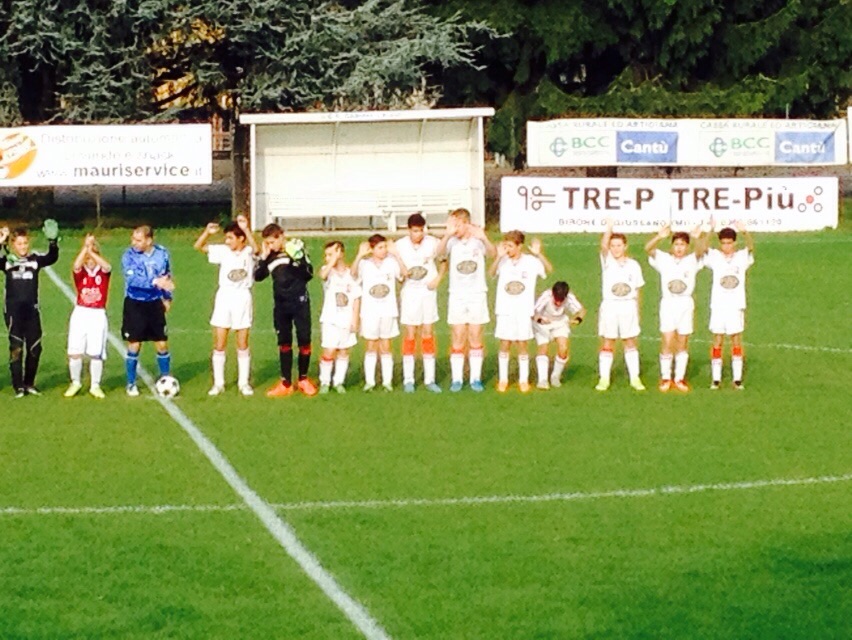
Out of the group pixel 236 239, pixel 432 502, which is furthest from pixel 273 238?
pixel 432 502

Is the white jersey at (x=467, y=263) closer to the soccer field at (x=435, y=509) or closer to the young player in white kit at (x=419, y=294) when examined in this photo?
the young player in white kit at (x=419, y=294)

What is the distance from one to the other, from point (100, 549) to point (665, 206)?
970 inches

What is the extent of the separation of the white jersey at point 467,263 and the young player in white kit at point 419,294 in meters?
0.16

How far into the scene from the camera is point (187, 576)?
427 inches

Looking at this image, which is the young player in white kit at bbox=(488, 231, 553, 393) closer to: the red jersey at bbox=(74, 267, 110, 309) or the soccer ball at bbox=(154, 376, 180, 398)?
the soccer ball at bbox=(154, 376, 180, 398)

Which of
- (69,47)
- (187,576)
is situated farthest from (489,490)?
(69,47)

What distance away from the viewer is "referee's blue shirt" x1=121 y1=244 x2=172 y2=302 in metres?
17.6

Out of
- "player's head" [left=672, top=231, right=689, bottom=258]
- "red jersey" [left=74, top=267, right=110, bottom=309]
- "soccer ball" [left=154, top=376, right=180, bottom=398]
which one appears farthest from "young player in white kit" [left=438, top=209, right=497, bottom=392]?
"red jersey" [left=74, top=267, right=110, bottom=309]

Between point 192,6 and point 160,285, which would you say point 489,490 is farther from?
point 192,6

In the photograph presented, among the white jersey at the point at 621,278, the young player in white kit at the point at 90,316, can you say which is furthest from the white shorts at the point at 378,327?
the young player in white kit at the point at 90,316

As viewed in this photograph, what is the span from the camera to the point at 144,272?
17594 millimetres

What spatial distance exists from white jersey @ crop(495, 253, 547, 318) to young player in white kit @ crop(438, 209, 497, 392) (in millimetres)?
332

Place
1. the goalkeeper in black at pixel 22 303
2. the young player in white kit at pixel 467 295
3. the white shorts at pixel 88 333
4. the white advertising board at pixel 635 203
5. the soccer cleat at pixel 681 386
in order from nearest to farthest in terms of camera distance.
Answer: the white shorts at pixel 88 333, the goalkeeper in black at pixel 22 303, the soccer cleat at pixel 681 386, the young player in white kit at pixel 467 295, the white advertising board at pixel 635 203

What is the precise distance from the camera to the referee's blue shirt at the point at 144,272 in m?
17.6
